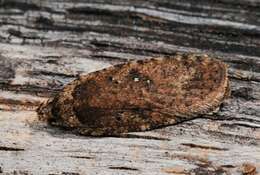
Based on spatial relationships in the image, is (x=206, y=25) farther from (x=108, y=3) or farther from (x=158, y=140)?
(x=158, y=140)

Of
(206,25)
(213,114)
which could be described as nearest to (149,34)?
(206,25)

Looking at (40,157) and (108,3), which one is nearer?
(40,157)

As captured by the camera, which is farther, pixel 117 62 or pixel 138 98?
pixel 117 62
